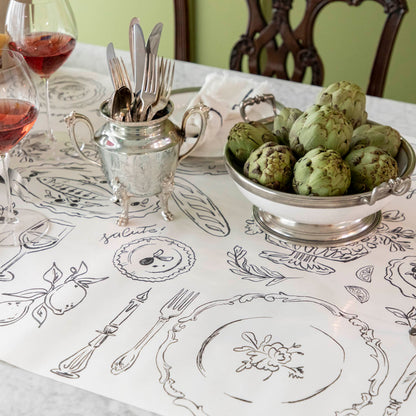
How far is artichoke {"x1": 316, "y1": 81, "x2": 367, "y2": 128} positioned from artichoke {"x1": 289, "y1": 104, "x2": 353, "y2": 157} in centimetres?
6


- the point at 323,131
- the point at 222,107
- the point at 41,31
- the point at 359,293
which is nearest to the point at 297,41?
Result: the point at 222,107

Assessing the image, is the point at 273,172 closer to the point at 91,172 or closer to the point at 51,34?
the point at 91,172

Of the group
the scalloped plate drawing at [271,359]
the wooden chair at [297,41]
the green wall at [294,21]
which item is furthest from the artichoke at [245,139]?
the green wall at [294,21]

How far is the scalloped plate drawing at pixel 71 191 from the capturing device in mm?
948

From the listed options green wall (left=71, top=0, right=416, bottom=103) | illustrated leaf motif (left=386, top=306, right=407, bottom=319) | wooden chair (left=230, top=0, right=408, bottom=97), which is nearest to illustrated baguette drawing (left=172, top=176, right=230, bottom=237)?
illustrated leaf motif (left=386, top=306, right=407, bottom=319)

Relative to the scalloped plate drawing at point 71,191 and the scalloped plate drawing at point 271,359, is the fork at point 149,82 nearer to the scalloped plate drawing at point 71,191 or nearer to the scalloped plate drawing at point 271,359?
the scalloped plate drawing at point 71,191

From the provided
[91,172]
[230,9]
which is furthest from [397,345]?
[230,9]

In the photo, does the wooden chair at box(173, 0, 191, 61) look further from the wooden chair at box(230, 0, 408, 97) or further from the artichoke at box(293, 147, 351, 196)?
the artichoke at box(293, 147, 351, 196)

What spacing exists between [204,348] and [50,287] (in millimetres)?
221

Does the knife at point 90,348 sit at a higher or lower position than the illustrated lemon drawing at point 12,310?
higher

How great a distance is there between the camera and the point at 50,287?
787mm

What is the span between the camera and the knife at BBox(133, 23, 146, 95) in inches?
31.6

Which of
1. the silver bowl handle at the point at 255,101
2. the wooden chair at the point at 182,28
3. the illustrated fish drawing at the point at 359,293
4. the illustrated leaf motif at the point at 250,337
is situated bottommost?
the wooden chair at the point at 182,28

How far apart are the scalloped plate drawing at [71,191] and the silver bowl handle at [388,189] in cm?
32
